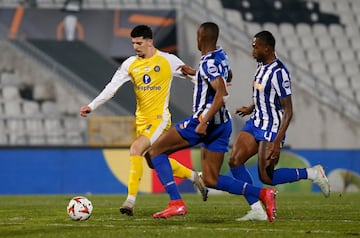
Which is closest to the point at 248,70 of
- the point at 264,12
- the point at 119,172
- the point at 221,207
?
the point at 264,12

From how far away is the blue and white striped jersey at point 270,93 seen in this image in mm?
10458

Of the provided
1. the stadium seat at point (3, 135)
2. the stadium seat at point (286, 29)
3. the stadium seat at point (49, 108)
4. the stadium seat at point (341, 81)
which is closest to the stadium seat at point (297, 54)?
the stadium seat at point (286, 29)

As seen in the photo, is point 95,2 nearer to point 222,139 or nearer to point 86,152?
point 86,152

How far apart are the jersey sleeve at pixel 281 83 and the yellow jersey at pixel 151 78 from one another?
1260mm

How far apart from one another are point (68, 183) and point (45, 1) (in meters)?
8.42

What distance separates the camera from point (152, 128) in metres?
11.3

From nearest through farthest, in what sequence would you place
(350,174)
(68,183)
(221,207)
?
(221,207) → (68,183) → (350,174)

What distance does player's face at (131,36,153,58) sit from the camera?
11180mm

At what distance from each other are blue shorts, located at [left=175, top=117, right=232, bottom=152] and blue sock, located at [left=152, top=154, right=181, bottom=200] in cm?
37

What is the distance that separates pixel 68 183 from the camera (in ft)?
68.3

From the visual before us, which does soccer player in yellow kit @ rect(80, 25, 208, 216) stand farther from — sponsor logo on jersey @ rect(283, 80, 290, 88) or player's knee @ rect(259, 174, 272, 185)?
sponsor logo on jersey @ rect(283, 80, 290, 88)

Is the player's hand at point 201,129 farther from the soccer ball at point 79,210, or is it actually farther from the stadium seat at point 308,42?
the stadium seat at point 308,42

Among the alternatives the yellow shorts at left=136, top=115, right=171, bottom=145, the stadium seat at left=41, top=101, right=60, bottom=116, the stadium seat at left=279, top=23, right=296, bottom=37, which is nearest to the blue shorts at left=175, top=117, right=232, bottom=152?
the yellow shorts at left=136, top=115, right=171, bottom=145

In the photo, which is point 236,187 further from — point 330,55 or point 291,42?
point 330,55
